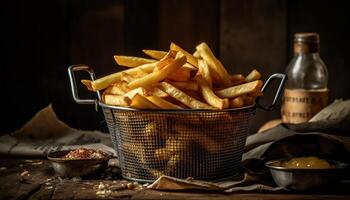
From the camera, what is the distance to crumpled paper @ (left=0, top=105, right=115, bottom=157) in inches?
98.7

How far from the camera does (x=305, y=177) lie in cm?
192

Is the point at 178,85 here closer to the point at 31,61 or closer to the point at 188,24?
the point at 188,24

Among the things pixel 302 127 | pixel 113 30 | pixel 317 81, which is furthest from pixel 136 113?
pixel 113 30

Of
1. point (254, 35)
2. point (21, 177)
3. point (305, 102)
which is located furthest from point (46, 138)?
point (254, 35)

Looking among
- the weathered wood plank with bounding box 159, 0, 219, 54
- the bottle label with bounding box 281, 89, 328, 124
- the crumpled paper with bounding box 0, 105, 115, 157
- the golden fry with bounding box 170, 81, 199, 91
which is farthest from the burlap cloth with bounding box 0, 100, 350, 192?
the weathered wood plank with bounding box 159, 0, 219, 54

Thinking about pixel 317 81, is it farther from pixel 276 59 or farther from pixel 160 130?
pixel 160 130

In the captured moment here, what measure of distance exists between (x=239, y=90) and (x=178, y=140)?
0.73ft

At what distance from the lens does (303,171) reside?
191 centimetres

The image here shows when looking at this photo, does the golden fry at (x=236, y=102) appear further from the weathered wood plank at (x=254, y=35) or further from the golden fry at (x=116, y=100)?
the weathered wood plank at (x=254, y=35)

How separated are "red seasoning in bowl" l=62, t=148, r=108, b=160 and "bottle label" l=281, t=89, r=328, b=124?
101 cm

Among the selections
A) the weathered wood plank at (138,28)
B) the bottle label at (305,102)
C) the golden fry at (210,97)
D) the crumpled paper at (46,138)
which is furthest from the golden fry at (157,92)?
the weathered wood plank at (138,28)

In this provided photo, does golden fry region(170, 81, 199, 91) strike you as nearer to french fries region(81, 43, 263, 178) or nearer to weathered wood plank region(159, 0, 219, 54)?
french fries region(81, 43, 263, 178)

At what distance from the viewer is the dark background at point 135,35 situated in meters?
3.46

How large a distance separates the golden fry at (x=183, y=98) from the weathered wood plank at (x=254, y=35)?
5.16 ft
